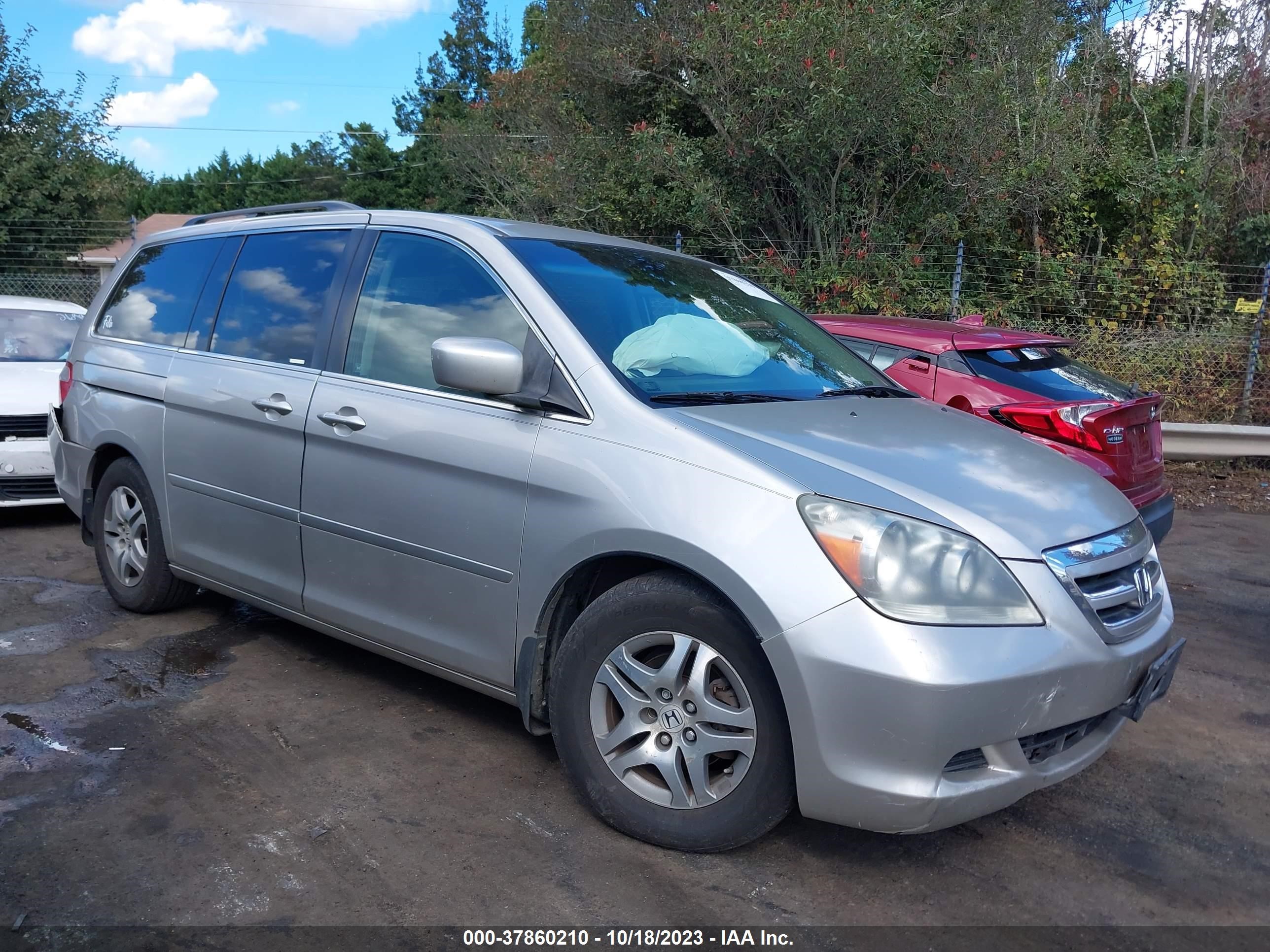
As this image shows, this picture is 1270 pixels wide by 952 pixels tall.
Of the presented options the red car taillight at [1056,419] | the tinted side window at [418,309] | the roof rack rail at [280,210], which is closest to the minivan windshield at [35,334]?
the roof rack rail at [280,210]

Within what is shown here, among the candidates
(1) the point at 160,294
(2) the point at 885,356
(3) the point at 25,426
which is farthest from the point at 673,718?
(3) the point at 25,426

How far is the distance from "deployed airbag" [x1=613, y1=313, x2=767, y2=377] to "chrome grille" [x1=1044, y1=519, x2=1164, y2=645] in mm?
→ 1252

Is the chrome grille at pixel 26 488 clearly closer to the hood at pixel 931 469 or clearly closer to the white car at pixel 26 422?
the white car at pixel 26 422

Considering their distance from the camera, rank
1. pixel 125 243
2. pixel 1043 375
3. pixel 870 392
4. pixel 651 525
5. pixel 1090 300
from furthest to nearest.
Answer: pixel 125 243
pixel 1090 300
pixel 1043 375
pixel 870 392
pixel 651 525

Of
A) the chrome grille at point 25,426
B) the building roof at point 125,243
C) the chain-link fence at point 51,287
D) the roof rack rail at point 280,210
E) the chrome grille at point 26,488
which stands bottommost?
the chrome grille at point 26,488

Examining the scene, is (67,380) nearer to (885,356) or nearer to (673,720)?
(673,720)

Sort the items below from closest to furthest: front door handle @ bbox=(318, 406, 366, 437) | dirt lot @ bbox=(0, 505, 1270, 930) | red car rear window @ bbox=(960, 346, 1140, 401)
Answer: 1. dirt lot @ bbox=(0, 505, 1270, 930)
2. front door handle @ bbox=(318, 406, 366, 437)
3. red car rear window @ bbox=(960, 346, 1140, 401)

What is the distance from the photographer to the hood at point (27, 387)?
7.01m

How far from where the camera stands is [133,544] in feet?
16.5

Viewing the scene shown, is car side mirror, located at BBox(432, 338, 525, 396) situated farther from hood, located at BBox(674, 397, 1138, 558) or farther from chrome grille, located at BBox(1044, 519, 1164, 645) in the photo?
chrome grille, located at BBox(1044, 519, 1164, 645)

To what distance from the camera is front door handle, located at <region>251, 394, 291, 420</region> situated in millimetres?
4020

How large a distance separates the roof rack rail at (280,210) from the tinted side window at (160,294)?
0.18 metres

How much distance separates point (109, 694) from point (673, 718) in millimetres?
2484

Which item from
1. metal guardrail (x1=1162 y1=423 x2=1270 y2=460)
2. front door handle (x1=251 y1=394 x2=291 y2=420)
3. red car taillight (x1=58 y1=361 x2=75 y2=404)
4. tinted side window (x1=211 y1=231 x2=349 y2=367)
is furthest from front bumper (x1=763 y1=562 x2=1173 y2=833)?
metal guardrail (x1=1162 y1=423 x2=1270 y2=460)
